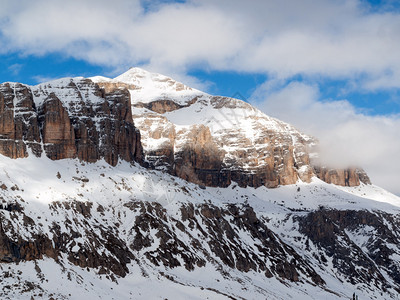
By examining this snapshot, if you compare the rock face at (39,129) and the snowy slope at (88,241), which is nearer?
the snowy slope at (88,241)

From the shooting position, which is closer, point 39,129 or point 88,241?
point 88,241

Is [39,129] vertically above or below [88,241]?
above

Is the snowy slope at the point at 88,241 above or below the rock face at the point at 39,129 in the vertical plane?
below

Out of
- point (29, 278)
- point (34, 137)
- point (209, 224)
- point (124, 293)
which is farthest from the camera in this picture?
point (209, 224)

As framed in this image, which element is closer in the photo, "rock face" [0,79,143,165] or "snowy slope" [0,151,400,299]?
"snowy slope" [0,151,400,299]

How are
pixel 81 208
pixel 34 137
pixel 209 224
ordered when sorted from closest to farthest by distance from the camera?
1. pixel 81 208
2. pixel 34 137
3. pixel 209 224

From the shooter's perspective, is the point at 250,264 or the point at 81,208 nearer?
the point at 81,208

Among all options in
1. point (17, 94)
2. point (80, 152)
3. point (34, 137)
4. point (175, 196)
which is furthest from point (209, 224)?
point (17, 94)

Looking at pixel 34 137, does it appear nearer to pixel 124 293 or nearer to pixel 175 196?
pixel 175 196

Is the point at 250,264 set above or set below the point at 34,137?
below

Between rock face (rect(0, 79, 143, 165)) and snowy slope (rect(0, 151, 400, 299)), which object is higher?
rock face (rect(0, 79, 143, 165))

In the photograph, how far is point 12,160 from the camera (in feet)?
554

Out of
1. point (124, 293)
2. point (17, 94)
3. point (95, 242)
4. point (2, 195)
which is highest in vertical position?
point (17, 94)

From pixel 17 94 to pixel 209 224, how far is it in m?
76.7
